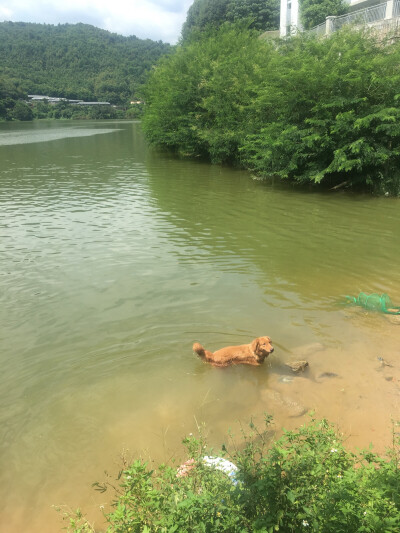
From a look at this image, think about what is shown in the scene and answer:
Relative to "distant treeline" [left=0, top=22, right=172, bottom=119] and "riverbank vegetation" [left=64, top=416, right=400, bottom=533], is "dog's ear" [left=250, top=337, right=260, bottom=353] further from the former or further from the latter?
"distant treeline" [left=0, top=22, right=172, bottom=119]

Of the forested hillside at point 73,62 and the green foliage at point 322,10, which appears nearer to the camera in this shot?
the green foliage at point 322,10

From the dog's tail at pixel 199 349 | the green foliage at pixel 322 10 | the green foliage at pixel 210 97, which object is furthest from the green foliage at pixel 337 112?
the green foliage at pixel 322 10

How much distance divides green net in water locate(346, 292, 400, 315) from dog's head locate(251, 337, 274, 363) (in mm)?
2549

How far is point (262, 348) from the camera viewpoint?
16.4 ft

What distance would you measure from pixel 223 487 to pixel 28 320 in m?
4.97

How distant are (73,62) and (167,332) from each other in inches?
7716

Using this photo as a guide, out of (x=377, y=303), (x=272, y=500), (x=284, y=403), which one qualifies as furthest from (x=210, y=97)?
(x=272, y=500)

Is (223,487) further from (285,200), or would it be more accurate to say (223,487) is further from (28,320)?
(285,200)

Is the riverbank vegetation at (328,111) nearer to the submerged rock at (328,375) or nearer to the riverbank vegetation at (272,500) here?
the submerged rock at (328,375)

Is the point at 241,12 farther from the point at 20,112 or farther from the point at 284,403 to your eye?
the point at 20,112

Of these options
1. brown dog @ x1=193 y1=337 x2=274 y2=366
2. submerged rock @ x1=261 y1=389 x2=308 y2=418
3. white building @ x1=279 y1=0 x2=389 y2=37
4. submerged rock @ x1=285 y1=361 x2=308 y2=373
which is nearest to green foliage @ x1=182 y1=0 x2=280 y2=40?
white building @ x1=279 y1=0 x2=389 y2=37

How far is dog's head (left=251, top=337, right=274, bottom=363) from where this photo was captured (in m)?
4.99

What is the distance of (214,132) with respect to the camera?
21859 mm

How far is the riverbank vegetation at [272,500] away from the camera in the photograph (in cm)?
223
